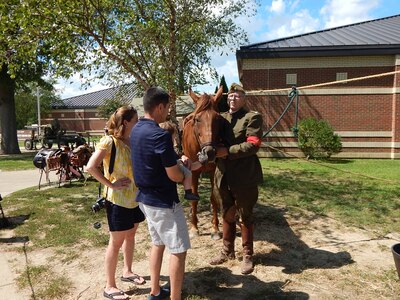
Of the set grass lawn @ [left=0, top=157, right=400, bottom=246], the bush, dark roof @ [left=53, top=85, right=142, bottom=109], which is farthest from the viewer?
dark roof @ [left=53, top=85, right=142, bottom=109]

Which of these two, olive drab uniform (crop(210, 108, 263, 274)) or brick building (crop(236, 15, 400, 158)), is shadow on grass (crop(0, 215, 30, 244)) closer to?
olive drab uniform (crop(210, 108, 263, 274))

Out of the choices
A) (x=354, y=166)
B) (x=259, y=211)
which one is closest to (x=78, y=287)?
(x=259, y=211)

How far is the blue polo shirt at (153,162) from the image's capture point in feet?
8.96

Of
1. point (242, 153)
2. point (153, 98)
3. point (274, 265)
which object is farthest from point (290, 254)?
point (153, 98)

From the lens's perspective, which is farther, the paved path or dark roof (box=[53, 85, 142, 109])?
dark roof (box=[53, 85, 142, 109])

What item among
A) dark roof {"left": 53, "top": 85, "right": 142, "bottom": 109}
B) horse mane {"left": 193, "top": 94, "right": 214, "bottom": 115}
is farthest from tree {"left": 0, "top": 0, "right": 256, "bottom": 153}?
dark roof {"left": 53, "top": 85, "right": 142, "bottom": 109}

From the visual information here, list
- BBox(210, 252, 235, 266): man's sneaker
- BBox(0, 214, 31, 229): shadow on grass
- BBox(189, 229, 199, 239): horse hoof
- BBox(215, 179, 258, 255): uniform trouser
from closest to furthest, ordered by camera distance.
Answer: BBox(215, 179, 258, 255): uniform trouser
BBox(210, 252, 235, 266): man's sneaker
BBox(189, 229, 199, 239): horse hoof
BBox(0, 214, 31, 229): shadow on grass

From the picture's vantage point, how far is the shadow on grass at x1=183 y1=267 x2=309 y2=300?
353cm

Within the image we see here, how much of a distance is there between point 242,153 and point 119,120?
131cm

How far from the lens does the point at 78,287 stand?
386 cm

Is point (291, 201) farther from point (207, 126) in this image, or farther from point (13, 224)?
point (13, 224)

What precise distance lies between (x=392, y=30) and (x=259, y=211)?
15.2 m

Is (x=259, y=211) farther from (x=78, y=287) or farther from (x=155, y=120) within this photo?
(x=155, y=120)

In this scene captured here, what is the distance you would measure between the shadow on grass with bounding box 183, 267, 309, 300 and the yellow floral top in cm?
113
